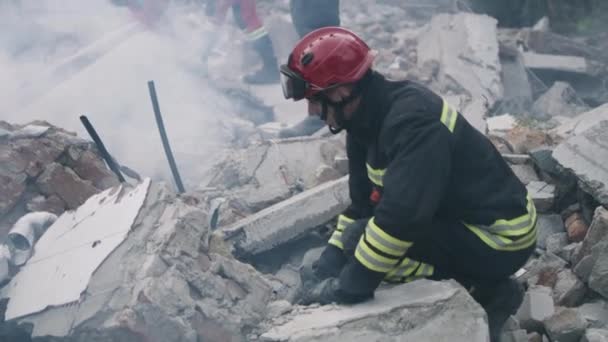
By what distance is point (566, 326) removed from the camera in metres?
2.99

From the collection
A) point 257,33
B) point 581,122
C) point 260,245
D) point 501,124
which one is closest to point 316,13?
point 257,33

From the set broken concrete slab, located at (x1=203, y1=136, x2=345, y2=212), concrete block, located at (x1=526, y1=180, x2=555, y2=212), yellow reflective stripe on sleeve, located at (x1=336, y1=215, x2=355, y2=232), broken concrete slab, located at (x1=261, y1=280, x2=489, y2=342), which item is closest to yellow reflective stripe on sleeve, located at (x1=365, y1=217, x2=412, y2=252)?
broken concrete slab, located at (x1=261, y1=280, x2=489, y2=342)

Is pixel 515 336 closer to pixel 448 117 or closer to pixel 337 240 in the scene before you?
pixel 337 240

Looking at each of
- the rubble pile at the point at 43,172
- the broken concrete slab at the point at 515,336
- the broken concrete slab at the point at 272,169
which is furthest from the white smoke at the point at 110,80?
the broken concrete slab at the point at 515,336

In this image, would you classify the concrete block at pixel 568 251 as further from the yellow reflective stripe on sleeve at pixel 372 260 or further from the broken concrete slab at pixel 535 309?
the yellow reflective stripe on sleeve at pixel 372 260

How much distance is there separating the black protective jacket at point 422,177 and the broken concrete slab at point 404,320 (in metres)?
0.15

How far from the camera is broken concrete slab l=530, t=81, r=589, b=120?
6480 millimetres

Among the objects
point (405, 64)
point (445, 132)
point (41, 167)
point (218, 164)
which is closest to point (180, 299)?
point (445, 132)

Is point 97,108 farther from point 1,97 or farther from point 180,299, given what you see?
point 180,299

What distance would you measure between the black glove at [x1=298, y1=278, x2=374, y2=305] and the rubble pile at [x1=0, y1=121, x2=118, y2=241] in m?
2.16

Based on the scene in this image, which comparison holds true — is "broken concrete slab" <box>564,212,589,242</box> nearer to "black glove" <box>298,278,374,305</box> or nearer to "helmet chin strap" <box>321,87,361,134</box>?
"black glove" <box>298,278,374,305</box>

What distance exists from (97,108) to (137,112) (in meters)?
0.45

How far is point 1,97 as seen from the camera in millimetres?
6031

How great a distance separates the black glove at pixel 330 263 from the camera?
314 cm
